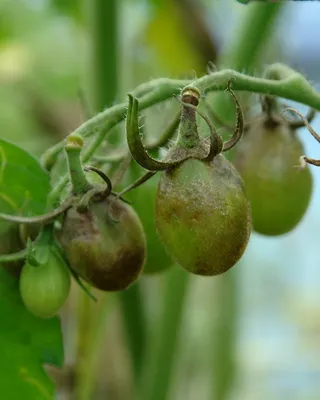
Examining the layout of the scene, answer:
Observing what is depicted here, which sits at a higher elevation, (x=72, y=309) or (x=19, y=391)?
(x=19, y=391)

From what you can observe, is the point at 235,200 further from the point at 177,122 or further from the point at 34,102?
the point at 34,102

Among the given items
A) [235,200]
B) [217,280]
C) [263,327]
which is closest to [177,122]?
[235,200]

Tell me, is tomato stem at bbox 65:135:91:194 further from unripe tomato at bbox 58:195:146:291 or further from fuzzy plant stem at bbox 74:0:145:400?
fuzzy plant stem at bbox 74:0:145:400

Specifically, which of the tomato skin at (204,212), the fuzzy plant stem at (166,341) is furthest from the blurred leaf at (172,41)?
the tomato skin at (204,212)

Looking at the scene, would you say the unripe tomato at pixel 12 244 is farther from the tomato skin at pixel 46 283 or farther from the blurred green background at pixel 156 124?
the blurred green background at pixel 156 124

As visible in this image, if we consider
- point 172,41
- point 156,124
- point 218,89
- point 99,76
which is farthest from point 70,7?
point 218,89

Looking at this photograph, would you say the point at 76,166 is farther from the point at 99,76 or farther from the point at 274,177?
the point at 99,76
